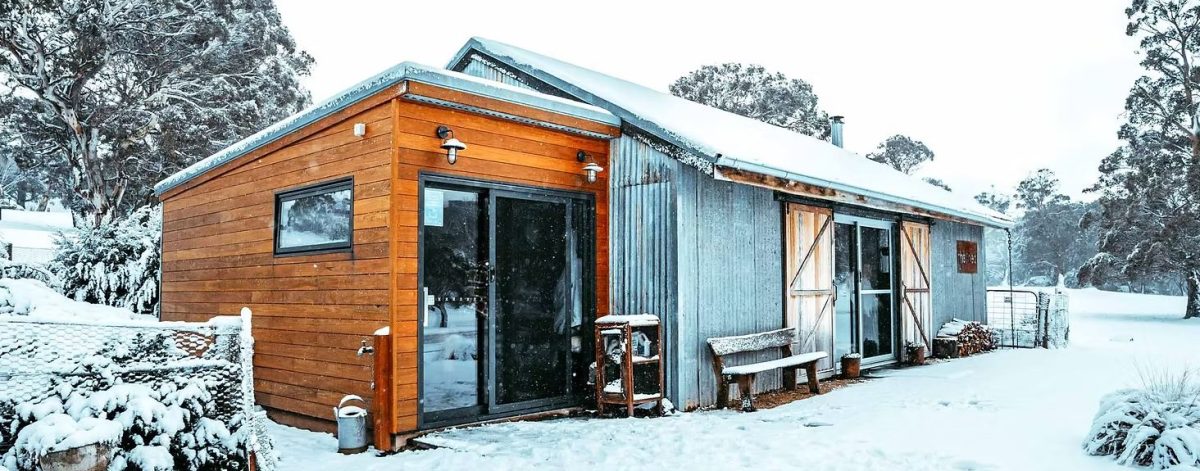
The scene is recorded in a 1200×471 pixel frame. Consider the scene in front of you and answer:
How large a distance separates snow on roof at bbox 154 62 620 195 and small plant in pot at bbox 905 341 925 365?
545 centimetres

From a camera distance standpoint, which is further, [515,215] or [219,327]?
[515,215]

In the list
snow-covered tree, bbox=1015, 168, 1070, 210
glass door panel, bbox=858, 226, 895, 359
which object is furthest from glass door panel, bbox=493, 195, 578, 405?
snow-covered tree, bbox=1015, 168, 1070, 210

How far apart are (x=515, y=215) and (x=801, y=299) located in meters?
3.28

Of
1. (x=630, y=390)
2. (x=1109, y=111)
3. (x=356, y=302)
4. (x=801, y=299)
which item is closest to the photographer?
(x=356, y=302)

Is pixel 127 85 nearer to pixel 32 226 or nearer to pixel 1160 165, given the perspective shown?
pixel 32 226

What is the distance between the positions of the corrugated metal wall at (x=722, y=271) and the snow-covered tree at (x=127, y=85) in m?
16.2

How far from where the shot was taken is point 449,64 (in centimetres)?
926

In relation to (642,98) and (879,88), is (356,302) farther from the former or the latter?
(879,88)

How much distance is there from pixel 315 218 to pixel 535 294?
5.85ft

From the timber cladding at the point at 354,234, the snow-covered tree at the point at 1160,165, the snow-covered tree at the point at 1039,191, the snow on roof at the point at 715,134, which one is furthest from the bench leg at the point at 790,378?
the snow-covered tree at the point at 1039,191

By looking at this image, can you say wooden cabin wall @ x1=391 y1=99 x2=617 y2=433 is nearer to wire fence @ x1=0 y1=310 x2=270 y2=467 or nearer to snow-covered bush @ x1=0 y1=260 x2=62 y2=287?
wire fence @ x1=0 y1=310 x2=270 y2=467

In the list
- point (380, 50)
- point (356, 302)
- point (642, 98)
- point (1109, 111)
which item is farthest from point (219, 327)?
point (1109, 111)

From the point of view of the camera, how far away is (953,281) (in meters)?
11.5

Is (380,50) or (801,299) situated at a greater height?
(380,50)
